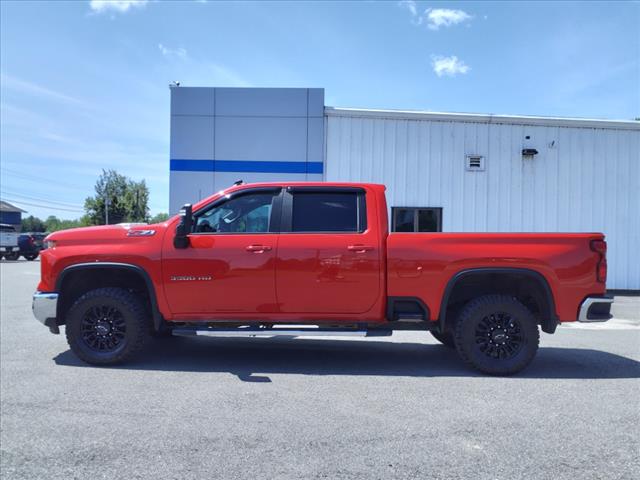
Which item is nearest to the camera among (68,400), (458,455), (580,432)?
(458,455)

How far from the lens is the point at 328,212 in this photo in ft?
16.1

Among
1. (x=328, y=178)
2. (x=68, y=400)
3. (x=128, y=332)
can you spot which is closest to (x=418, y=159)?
(x=328, y=178)

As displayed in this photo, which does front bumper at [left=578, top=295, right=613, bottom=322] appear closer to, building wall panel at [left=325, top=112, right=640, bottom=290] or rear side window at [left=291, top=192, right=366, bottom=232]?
rear side window at [left=291, top=192, right=366, bottom=232]

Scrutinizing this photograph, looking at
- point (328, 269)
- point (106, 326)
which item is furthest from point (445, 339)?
point (106, 326)

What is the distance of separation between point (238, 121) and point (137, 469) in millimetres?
11523

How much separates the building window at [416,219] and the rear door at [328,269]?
26.8ft

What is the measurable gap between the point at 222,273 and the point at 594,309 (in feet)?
13.1

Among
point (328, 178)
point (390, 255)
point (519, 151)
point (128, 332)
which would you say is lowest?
point (128, 332)

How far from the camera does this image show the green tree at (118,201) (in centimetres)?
5131

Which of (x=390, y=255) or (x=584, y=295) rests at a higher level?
(x=390, y=255)

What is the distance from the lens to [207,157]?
13047 mm

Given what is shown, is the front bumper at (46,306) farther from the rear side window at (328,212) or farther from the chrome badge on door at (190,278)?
the rear side window at (328,212)

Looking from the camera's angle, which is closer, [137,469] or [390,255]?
[137,469]

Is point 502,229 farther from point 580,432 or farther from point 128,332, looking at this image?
point 128,332
